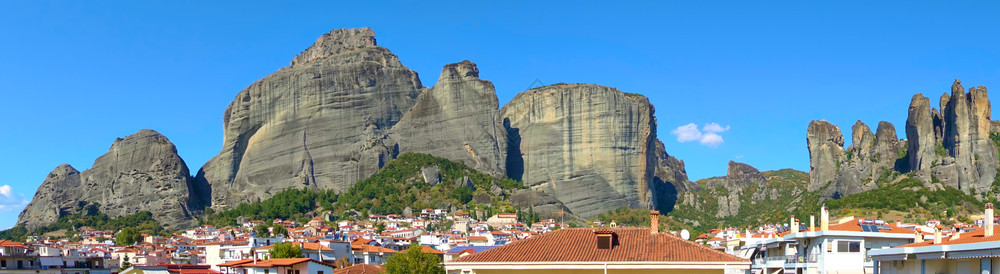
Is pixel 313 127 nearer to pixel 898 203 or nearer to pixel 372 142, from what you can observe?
pixel 372 142

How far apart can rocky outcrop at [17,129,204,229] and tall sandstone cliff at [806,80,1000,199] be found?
92.8 metres

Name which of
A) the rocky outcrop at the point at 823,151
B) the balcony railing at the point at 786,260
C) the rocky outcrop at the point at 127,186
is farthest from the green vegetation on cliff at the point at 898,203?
the rocky outcrop at the point at 127,186

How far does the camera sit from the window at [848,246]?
1593 inches

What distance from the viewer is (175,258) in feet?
315

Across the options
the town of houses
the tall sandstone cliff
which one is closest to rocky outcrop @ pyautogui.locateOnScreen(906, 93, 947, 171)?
the tall sandstone cliff

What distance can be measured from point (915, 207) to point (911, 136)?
29.5 m

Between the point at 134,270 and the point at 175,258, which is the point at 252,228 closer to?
the point at 175,258

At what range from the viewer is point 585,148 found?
179 meters

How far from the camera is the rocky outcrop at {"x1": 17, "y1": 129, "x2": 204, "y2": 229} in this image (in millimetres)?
170375

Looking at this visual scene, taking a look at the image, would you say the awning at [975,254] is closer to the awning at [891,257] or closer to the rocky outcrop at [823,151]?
the awning at [891,257]

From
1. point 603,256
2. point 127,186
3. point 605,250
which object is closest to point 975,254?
point 603,256

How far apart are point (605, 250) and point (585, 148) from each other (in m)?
143

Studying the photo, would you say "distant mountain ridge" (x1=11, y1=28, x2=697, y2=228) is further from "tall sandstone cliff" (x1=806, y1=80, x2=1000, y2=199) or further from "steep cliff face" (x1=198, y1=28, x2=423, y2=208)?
"tall sandstone cliff" (x1=806, y1=80, x2=1000, y2=199)

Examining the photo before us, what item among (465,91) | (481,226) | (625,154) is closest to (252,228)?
(481,226)
